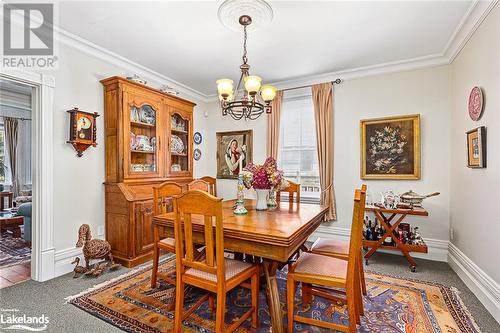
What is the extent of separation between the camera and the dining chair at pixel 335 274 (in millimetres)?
1558

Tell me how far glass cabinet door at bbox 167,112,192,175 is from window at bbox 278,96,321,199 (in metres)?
1.62

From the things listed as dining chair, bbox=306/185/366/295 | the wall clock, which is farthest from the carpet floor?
the wall clock

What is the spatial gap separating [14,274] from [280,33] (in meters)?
3.98

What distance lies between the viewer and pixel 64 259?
9.02 ft

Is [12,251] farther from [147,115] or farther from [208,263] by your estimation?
[208,263]

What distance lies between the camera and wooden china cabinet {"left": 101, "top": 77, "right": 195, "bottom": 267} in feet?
9.69

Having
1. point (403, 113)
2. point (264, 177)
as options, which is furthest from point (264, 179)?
point (403, 113)

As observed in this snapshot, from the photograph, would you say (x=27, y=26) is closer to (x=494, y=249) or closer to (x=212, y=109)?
(x=212, y=109)

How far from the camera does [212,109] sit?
502 cm

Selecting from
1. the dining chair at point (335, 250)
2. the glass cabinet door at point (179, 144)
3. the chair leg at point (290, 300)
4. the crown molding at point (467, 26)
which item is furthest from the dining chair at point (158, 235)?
the crown molding at point (467, 26)

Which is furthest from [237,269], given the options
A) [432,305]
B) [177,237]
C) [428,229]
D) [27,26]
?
[27,26]

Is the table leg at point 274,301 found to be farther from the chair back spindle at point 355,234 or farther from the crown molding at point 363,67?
the crown molding at point 363,67

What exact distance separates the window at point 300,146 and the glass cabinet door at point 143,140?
6.78 ft

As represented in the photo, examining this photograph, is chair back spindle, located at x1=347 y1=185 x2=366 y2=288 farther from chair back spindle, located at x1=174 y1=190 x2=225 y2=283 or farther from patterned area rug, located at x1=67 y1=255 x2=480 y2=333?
chair back spindle, located at x1=174 y1=190 x2=225 y2=283
